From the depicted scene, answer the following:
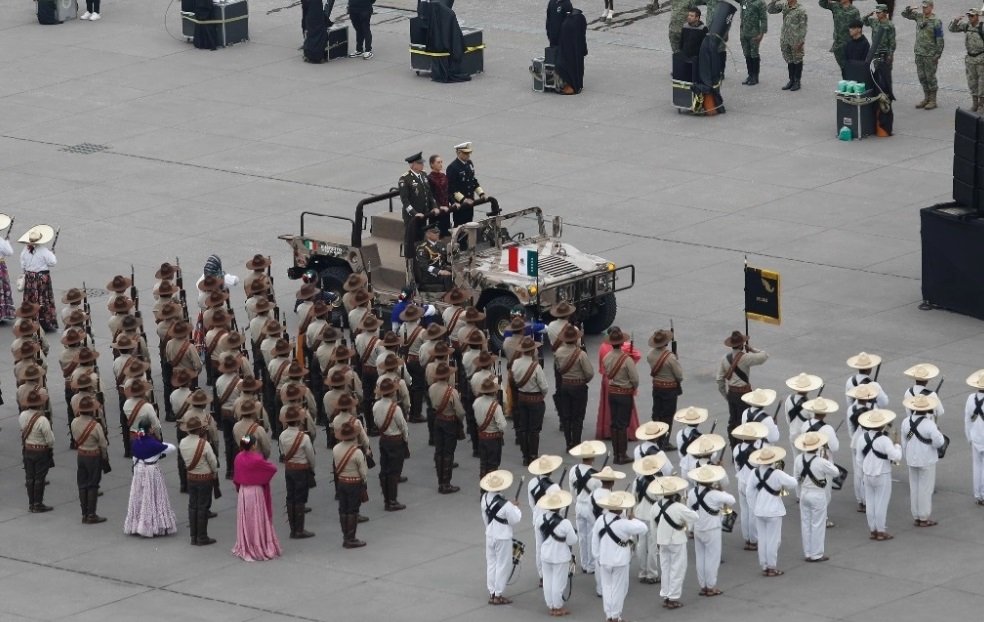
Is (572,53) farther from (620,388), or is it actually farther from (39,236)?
(620,388)

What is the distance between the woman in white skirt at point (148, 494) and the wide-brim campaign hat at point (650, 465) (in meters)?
4.86

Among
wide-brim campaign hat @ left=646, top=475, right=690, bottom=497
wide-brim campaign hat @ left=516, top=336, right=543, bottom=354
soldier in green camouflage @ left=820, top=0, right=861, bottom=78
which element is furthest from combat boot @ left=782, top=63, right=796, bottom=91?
wide-brim campaign hat @ left=646, top=475, right=690, bottom=497

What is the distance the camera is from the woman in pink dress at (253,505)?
23.3 m

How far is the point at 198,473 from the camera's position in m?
23.8

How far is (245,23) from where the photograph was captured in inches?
1758

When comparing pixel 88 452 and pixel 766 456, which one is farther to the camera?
pixel 88 452

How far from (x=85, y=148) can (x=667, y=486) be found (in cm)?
1940

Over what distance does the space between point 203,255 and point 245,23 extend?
Result: 12.2 meters

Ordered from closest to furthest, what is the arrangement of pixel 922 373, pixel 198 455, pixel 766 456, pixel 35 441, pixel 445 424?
1. pixel 766 456
2. pixel 198 455
3. pixel 922 373
4. pixel 35 441
5. pixel 445 424

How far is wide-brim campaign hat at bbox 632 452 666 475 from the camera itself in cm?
2203

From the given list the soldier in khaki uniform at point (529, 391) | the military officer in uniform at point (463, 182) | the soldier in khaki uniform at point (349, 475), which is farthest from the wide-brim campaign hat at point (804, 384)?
the military officer in uniform at point (463, 182)

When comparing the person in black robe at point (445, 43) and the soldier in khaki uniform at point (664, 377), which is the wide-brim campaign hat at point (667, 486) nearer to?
the soldier in khaki uniform at point (664, 377)

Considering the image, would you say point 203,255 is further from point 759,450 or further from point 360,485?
point 759,450

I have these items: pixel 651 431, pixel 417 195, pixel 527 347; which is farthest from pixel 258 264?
pixel 651 431
